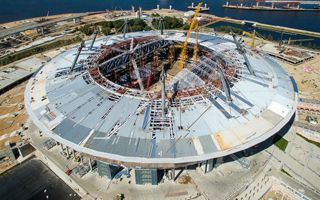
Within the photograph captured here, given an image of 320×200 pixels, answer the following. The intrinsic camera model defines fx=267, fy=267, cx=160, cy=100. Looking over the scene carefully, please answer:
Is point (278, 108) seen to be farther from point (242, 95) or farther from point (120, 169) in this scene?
point (120, 169)

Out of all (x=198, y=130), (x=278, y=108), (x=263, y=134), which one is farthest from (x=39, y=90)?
(x=278, y=108)

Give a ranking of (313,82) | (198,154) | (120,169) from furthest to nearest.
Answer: (313,82) → (120,169) → (198,154)

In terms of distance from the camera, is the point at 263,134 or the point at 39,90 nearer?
the point at 263,134

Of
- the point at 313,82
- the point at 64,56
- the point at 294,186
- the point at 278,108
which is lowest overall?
the point at 294,186

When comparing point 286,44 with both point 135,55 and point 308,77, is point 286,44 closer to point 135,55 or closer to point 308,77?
point 308,77

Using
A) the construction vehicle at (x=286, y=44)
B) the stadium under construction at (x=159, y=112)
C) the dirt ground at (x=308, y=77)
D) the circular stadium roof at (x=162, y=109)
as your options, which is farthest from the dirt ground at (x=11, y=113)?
the construction vehicle at (x=286, y=44)

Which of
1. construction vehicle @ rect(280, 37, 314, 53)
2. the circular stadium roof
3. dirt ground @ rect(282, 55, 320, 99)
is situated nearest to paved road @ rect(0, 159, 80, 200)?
the circular stadium roof

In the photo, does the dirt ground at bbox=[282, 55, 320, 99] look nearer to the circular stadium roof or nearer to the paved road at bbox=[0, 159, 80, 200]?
the circular stadium roof
